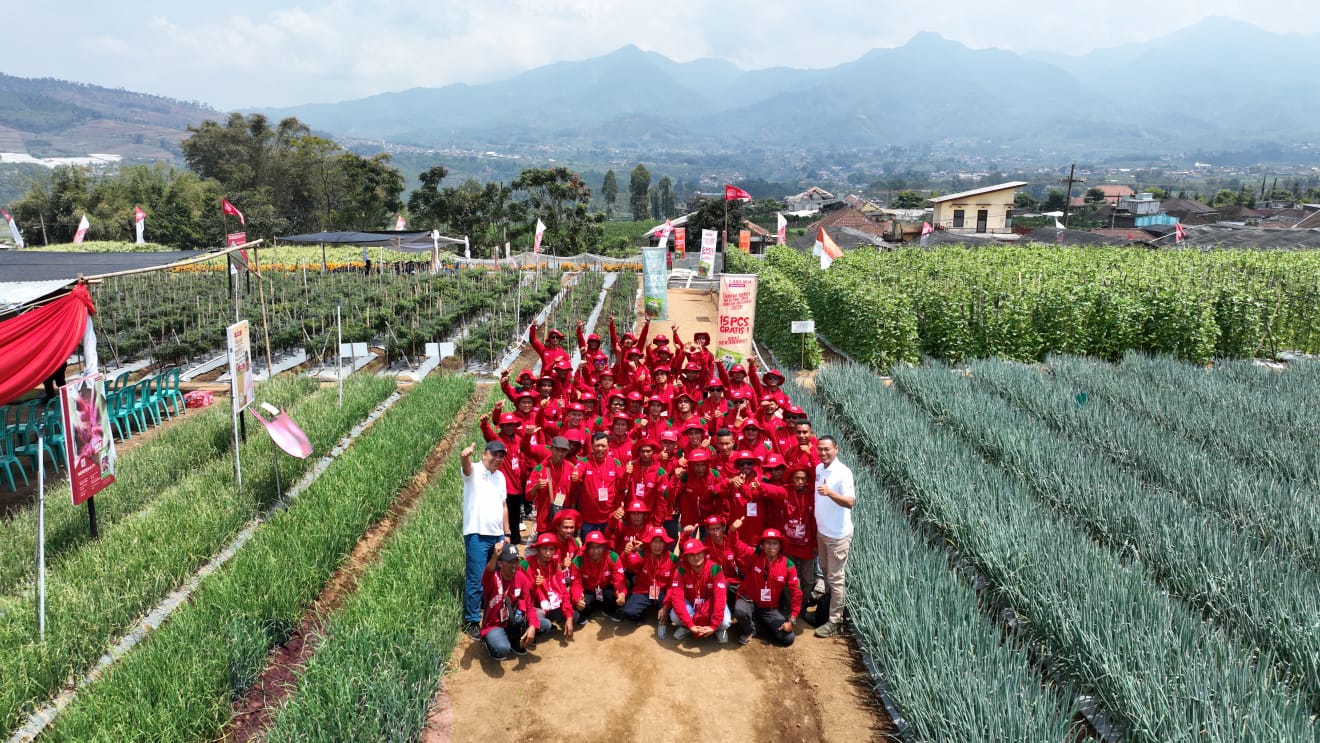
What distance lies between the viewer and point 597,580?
17.0 feet

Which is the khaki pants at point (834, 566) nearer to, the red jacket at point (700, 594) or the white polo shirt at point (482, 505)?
the red jacket at point (700, 594)

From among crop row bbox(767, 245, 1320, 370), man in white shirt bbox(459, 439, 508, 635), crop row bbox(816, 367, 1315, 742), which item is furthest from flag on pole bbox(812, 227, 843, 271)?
man in white shirt bbox(459, 439, 508, 635)

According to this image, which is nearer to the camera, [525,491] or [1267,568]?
[1267,568]

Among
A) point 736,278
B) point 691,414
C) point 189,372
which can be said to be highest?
point 736,278

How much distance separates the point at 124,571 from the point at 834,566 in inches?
188

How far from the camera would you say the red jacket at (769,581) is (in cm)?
510

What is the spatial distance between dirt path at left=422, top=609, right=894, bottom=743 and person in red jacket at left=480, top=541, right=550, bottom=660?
0.16 metres

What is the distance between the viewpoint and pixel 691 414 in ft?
21.9

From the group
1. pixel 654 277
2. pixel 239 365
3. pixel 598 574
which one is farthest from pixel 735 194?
pixel 598 574

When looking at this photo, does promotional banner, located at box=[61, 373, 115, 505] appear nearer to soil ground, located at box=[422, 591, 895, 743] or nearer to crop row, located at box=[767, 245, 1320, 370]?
soil ground, located at box=[422, 591, 895, 743]

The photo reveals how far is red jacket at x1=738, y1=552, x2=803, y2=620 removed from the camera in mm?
5098

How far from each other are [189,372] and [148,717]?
480 inches

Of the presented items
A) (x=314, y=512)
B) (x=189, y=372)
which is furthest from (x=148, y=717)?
(x=189, y=372)

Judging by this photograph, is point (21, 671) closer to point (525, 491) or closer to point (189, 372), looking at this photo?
point (525, 491)
